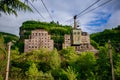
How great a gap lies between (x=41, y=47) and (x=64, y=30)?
1950cm

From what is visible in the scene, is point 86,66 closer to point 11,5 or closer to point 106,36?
point 106,36

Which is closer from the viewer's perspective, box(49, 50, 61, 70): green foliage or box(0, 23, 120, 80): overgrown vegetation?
box(0, 23, 120, 80): overgrown vegetation

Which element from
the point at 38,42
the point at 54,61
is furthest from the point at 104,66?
A: the point at 38,42

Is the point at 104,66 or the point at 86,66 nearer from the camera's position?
the point at 104,66

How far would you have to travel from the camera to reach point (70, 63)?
66750mm

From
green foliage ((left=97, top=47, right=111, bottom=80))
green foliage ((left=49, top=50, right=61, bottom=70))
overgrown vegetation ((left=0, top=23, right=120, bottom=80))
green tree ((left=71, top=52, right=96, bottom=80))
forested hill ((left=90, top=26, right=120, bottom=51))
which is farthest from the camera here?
forested hill ((left=90, top=26, right=120, bottom=51))

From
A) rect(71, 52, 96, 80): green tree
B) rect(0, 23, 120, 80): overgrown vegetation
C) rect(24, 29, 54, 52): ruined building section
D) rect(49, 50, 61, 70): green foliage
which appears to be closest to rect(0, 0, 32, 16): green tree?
rect(0, 23, 120, 80): overgrown vegetation

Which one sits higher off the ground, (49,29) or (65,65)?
(49,29)

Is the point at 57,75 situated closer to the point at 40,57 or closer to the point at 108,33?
the point at 40,57

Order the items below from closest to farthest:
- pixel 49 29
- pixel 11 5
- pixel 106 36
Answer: pixel 11 5 → pixel 49 29 → pixel 106 36

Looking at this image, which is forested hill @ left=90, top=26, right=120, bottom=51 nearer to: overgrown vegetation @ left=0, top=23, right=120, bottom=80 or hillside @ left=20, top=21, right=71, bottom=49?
hillside @ left=20, top=21, right=71, bottom=49

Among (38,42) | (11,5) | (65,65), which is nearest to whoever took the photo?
(11,5)

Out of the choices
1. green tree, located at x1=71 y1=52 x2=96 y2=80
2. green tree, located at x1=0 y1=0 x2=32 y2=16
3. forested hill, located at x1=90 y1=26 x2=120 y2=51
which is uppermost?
forested hill, located at x1=90 y1=26 x2=120 y2=51

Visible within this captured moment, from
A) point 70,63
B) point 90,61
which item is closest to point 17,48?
point 70,63
